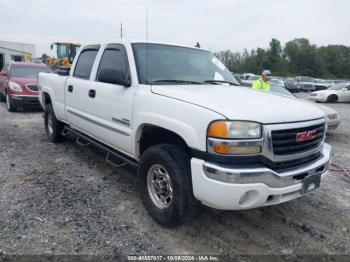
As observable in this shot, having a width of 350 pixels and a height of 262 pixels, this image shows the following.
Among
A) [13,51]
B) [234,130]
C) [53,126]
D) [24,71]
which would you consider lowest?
[53,126]

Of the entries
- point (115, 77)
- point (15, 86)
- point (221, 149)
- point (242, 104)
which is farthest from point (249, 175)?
point (15, 86)

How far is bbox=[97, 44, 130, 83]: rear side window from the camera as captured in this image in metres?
3.98

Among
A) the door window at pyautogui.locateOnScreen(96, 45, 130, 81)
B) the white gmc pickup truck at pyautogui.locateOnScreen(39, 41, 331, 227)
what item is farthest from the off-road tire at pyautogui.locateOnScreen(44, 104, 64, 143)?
the door window at pyautogui.locateOnScreen(96, 45, 130, 81)

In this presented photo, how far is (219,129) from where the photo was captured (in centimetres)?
273

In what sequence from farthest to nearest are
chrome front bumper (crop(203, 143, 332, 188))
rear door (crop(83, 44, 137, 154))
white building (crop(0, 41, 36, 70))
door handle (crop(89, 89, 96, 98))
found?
1. white building (crop(0, 41, 36, 70))
2. door handle (crop(89, 89, 96, 98))
3. rear door (crop(83, 44, 137, 154))
4. chrome front bumper (crop(203, 143, 332, 188))

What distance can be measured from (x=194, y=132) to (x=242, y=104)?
0.55 m

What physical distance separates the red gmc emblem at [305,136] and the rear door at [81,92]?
272 centimetres

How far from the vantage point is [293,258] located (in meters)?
2.97

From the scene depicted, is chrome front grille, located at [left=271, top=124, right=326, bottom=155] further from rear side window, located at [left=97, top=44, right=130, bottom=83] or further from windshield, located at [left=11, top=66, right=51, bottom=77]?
windshield, located at [left=11, top=66, right=51, bottom=77]

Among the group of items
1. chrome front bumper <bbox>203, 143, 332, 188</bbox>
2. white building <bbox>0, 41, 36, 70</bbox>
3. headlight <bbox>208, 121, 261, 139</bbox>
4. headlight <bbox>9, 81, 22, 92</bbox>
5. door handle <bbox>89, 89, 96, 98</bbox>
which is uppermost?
white building <bbox>0, 41, 36, 70</bbox>

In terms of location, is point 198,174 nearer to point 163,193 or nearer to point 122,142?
point 163,193

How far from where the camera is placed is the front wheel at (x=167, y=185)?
3.02 meters

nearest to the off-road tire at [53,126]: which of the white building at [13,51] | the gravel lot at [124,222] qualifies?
the gravel lot at [124,222]

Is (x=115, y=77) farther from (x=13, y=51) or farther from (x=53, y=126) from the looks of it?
(x=13, y=51)
